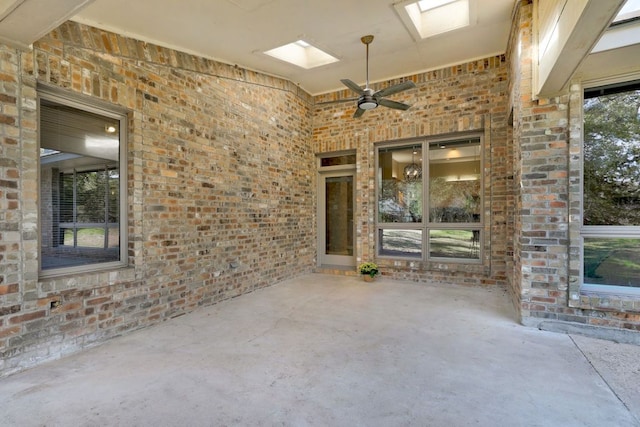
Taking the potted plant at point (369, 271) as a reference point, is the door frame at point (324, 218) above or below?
above

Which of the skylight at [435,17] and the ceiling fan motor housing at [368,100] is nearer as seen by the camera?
the skylight at [435,17]

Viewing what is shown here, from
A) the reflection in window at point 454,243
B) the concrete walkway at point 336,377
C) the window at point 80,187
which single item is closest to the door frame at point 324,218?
the reflection in window at point 454,243

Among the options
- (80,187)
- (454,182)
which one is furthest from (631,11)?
(80,187)

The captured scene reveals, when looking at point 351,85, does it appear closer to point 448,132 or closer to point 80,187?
point 448,132

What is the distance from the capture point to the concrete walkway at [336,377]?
1901 mm

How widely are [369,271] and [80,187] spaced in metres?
4.21

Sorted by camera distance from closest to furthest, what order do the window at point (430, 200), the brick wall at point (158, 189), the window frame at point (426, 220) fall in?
the brick wall at point (158, 189)
the window frame at point (426, 220)
the window at point (430, 200)

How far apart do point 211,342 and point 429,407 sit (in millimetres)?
2009

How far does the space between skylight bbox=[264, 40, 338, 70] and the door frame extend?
2.06 m

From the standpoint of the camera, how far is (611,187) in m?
3.16

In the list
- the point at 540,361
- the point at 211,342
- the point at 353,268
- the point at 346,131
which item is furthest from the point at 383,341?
the point at 346,131

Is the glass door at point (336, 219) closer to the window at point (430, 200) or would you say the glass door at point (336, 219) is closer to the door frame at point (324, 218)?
the door frame at point (324, 218)

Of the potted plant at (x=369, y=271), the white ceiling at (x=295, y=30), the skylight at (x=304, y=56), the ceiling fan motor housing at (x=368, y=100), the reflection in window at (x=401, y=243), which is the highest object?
the skylight at (x=304, y=56)

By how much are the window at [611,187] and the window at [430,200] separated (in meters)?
1.93
